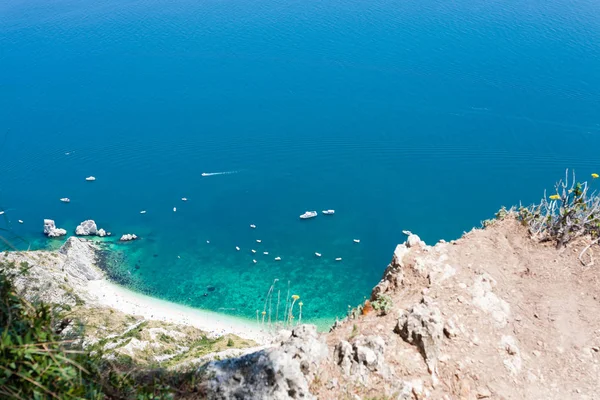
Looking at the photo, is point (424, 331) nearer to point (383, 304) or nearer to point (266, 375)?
point (383, 304)

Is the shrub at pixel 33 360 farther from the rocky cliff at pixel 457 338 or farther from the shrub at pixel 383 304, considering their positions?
the shrub at pixel 383 304

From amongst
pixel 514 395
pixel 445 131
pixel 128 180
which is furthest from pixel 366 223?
pixel 514 395

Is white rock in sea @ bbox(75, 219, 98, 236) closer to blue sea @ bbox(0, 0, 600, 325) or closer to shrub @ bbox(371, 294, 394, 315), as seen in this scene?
blue sea @ bbox(0, 0, 600, 325)

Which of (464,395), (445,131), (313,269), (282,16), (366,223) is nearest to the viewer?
(464,395)

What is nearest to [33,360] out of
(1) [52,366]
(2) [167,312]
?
(1) [52,366]

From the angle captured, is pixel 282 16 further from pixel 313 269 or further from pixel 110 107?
pixel 313 269

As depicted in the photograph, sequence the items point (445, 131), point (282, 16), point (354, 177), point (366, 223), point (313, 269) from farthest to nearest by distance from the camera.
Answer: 1. point (282, 16)
2. point (445, 131)
3. point (354, 177)
4. point (366, 223)
5. point (313, 269)

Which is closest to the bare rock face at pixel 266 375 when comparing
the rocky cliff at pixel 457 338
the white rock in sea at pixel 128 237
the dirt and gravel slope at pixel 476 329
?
the rocky cliff at pixel 457 338
